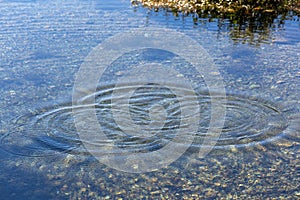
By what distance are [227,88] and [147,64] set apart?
3.53 m

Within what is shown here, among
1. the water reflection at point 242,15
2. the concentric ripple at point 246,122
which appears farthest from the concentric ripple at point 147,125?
the water reflection at point 242,15

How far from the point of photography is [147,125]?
10438 millimetres

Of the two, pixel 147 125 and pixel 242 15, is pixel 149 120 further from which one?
pixel 242 15

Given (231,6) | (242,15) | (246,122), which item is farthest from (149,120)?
(231,6)

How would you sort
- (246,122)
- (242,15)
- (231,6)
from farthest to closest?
(231,6) → (242,15) → (246,122)

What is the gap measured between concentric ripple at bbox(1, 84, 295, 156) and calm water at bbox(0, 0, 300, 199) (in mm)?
28

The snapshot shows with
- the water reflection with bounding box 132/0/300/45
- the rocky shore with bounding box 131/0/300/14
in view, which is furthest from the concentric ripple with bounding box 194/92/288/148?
the rocky shore with bounding box 131/0/300/14

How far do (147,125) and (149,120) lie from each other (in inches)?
10.2

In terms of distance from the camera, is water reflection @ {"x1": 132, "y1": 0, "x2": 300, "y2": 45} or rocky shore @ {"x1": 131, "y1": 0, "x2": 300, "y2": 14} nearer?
water reflection @ {"x1": 132, "y1": 0, "x2": 300, "y2": 45}

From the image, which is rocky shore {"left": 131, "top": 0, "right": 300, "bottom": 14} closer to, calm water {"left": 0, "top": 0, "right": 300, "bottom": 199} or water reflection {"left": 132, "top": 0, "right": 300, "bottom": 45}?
water reflection {"left": 132, "top": 0, "right": 300, "bottom": 45}

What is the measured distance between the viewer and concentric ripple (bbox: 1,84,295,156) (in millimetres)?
9570

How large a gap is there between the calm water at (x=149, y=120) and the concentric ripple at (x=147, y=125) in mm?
28

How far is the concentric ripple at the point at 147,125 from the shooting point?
9.57 m

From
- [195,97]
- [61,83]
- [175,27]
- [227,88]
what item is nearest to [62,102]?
[61,83]
